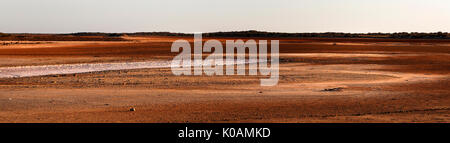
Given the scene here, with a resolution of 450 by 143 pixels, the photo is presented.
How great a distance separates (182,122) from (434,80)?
10547 millimetres

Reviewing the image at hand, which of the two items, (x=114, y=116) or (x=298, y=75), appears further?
(x=298, y=75)

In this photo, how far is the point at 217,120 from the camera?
9.86m

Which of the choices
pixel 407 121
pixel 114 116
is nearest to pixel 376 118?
pixel 407 121

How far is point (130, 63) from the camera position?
1119 inches
